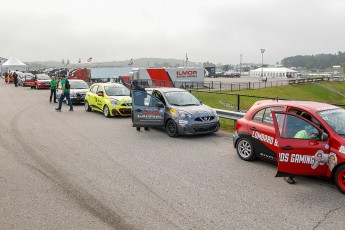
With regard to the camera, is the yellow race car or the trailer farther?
the trailer

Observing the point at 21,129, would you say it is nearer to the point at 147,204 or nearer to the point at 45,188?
the point at 45,188

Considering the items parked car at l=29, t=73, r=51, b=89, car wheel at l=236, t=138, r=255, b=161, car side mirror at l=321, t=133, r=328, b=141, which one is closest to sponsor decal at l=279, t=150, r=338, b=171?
car side mirror at l=321, t=133, r=328, b=141

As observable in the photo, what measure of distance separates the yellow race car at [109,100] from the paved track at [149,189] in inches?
191

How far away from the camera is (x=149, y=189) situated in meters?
6.04

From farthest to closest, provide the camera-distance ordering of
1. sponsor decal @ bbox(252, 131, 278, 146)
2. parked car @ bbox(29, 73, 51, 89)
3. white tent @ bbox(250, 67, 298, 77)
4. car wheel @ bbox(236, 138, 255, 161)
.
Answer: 1. white tent @ bbox(250, 67, 298, 77)
2. parked car @ bbox(29, 73, 51, 89)
3. car wheel @ bbox(236, 138, 255, 161)
4. sponsor decal @ bbox(252, 131, 278, 146)

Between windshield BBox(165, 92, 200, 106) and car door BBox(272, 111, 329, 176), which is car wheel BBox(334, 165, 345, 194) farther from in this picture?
windshield BBox(165, 92, 200, 106)

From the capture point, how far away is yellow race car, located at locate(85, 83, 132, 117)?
48.5 feet

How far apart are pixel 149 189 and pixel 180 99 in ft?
19.5

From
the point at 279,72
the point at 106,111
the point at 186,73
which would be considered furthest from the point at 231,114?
the point at 279,72

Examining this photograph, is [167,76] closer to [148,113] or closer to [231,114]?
[231,114]

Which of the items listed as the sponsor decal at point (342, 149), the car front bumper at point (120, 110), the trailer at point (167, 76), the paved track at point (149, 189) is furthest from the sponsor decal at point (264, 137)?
the trailer at point (167, 76)

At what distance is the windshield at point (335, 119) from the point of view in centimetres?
609

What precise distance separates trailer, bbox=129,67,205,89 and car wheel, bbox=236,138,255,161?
31706mm

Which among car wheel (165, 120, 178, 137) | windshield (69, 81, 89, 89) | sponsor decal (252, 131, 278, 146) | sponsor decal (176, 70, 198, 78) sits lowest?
car wheel (165, 120, 178, 137)
